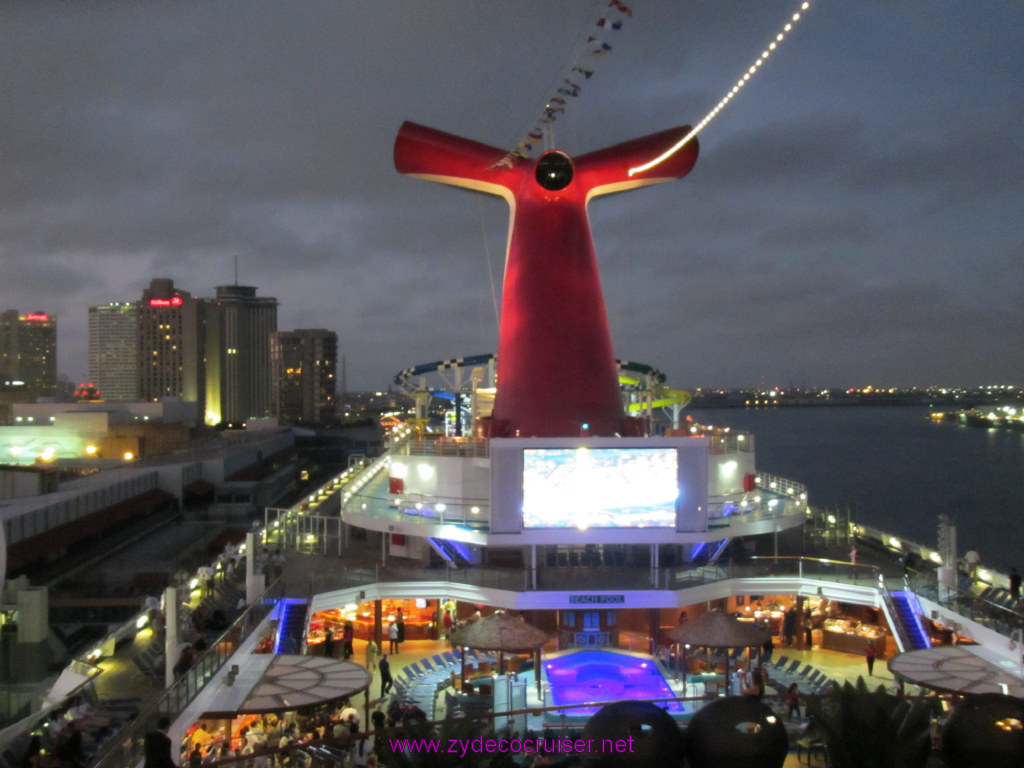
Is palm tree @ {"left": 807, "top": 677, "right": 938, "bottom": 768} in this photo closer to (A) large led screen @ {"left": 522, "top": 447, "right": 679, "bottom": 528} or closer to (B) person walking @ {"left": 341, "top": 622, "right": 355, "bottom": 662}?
(A) large led screen @ {"left": 522, "top": 447, "right": 679, "bottom": 528}

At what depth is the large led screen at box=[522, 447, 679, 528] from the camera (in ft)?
55.1

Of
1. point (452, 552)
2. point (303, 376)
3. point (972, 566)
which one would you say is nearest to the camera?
point (972, 566)

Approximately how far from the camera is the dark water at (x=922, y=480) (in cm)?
4884

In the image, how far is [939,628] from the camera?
1585 centimetres

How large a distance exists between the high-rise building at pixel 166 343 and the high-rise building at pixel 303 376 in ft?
58.5

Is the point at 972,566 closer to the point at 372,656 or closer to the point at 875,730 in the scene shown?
the point at 372,656

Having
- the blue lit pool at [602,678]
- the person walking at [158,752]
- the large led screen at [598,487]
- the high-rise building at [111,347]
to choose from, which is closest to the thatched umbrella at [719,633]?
the blue lit pool at [602,678]

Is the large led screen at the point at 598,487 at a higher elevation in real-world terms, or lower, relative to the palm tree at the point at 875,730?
higher

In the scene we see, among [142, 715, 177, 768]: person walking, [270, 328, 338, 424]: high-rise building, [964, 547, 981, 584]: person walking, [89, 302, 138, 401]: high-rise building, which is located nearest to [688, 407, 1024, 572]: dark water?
[964, 547, 981, 584]: person walking

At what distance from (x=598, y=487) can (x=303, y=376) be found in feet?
464

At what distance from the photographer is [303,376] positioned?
153125 millimetres

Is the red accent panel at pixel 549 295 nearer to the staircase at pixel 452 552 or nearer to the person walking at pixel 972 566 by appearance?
the staircase at pixel 452 552

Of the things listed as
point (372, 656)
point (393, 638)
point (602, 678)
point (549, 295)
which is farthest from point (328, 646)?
point (549, 295)

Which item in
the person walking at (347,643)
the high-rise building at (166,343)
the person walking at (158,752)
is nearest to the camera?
the person walking at (158,752)
